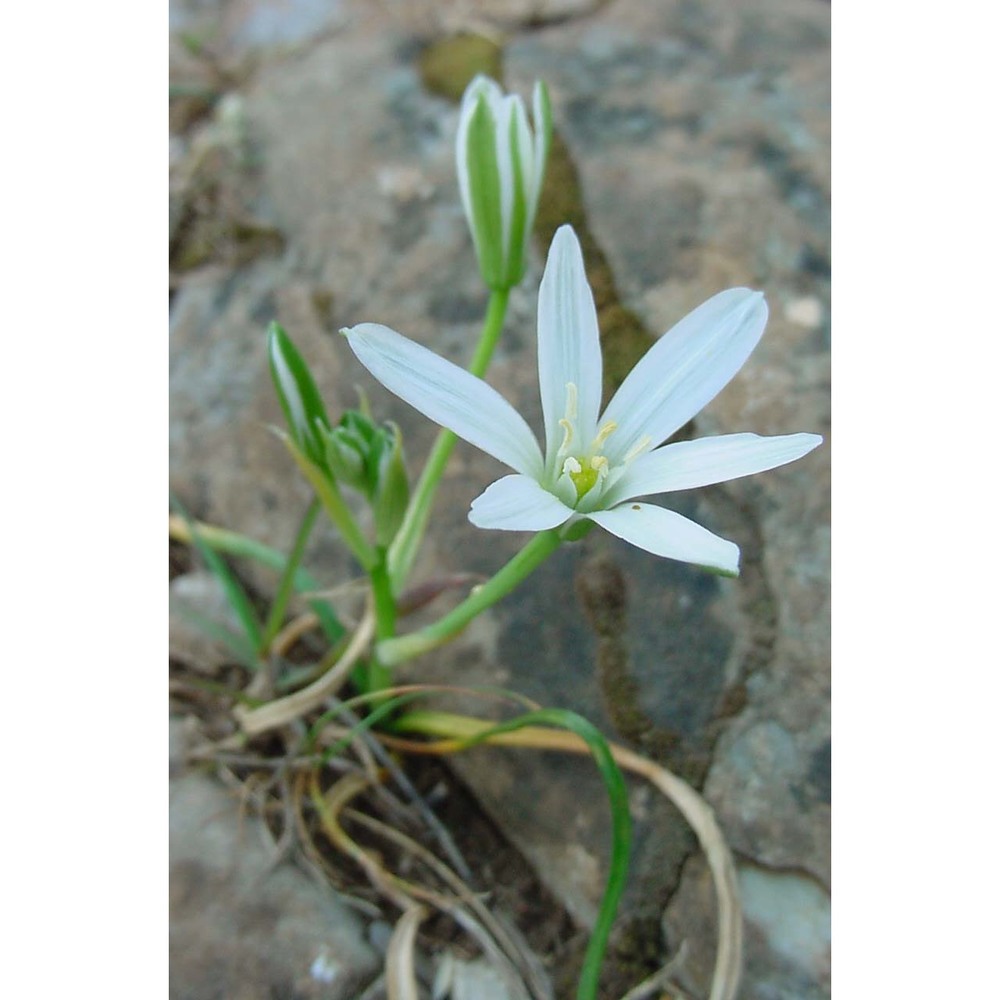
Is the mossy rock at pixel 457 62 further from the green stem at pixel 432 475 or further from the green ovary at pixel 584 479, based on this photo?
the green ovary at pixel 584 479

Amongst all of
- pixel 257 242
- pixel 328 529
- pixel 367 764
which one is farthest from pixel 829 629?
pixel 257 242

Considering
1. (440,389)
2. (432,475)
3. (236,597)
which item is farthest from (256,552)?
(440,389)

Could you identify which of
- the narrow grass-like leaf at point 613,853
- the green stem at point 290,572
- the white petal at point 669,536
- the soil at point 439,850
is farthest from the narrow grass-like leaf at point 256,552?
the white petal at point 669,536

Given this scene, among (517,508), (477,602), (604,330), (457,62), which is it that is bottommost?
(477,602)

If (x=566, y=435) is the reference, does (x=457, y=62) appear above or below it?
above

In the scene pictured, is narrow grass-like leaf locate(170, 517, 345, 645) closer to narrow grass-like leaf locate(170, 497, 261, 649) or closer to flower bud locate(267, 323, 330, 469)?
narrow grass-like leaf locate(170, 497, 261, 649)

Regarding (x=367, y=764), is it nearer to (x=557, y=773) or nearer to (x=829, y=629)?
(x=557, y=773)

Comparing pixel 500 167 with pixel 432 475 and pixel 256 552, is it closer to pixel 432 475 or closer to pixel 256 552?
pixel 432 475
